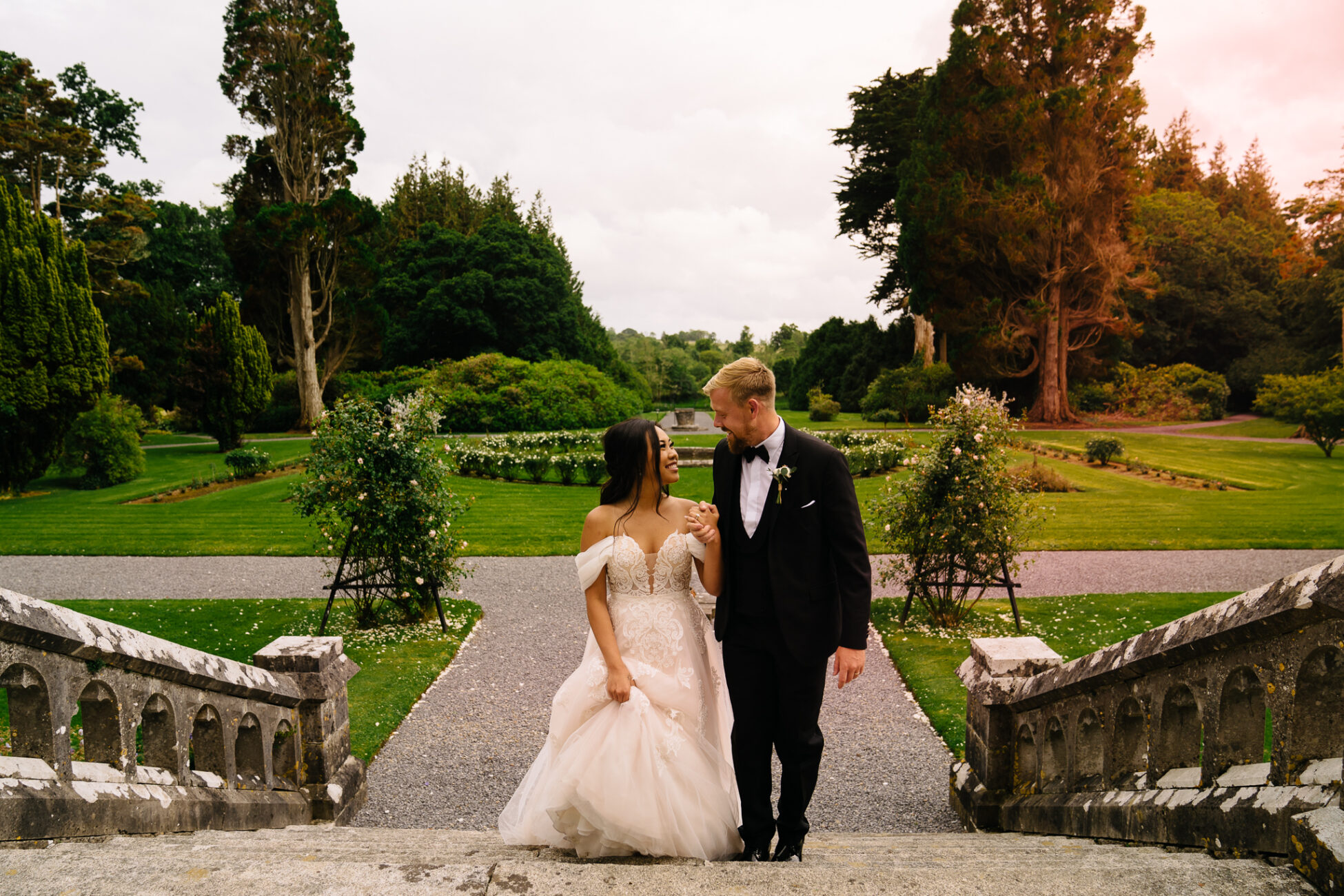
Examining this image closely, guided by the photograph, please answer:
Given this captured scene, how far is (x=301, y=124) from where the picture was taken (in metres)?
26.8

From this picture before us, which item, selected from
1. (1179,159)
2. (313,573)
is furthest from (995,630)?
(1179,159)

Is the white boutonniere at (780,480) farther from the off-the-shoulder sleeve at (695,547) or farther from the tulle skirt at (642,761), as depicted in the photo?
the tulle skirt at (642,761)

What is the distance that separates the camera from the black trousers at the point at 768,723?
2.73 m

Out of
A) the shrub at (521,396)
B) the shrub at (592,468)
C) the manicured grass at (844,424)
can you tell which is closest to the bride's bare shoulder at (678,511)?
the shrub at (592,468)

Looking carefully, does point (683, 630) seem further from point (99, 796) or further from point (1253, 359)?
point (1253, 359)

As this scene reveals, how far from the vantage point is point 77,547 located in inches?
402

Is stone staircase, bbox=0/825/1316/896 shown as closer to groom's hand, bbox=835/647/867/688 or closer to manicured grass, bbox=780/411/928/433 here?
groom's hand, bbox=835/647/867/688

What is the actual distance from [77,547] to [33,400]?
20.6ft

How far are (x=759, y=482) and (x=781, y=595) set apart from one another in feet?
1.41

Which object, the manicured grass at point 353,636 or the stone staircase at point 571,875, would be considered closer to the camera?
the stone staircase at point 571,875

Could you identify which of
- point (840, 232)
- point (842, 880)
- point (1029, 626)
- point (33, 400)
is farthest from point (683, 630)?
point (840, 232)

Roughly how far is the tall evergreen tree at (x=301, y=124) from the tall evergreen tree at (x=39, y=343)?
11751mm

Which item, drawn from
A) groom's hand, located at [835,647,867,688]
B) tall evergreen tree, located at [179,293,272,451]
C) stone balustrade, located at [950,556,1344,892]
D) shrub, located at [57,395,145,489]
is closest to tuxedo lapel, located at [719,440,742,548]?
groom's hand, located at [835,647,867,688]

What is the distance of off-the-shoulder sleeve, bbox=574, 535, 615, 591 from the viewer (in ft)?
9.04
